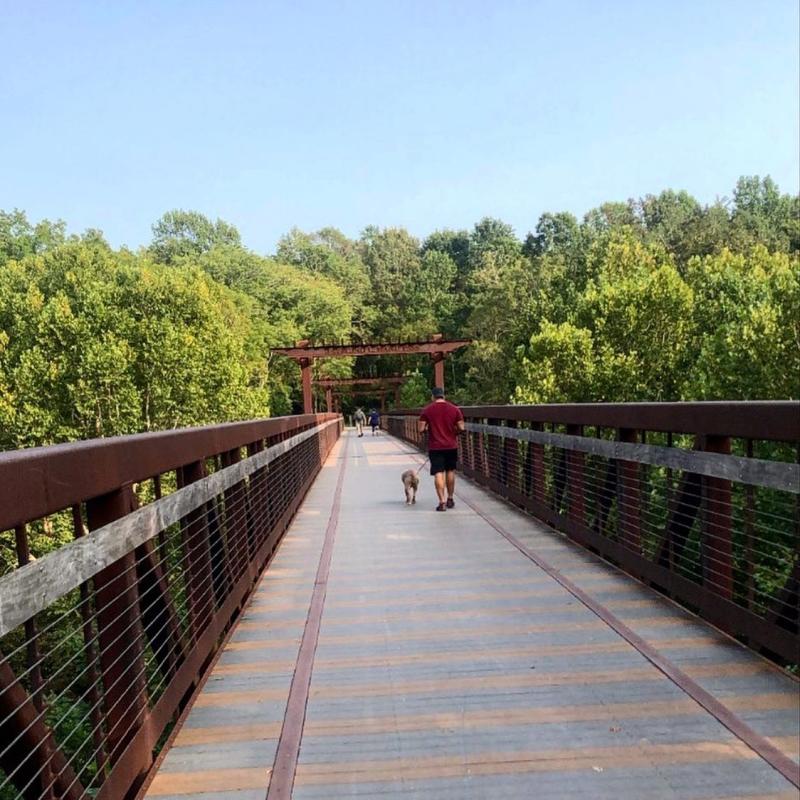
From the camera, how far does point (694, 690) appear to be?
3033 mm

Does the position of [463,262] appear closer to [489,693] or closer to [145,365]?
[145,365]

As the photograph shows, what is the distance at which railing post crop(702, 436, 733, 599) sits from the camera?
3.73 metres

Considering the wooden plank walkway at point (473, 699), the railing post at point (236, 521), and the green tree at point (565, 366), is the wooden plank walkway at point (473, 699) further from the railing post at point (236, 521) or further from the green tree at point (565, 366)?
the green tree at point (565, 366)

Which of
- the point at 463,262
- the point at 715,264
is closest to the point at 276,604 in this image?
the point at 715,264

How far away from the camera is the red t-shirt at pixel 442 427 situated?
8.66m

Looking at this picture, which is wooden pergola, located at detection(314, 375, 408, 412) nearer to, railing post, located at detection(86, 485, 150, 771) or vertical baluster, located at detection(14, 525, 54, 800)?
railing post, located at detection(86, 485, 150, 771)

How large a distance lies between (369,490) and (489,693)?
820 centimetres

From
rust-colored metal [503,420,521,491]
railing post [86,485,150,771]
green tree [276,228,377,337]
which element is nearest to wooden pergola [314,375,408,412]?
green tree [276,228,377,337]

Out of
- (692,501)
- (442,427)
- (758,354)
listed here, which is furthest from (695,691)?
(758,354)

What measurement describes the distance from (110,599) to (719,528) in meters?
2.79

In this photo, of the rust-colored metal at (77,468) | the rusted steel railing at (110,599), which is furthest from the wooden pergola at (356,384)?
the rust-colored metal at (77,468)

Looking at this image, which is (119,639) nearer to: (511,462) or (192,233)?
(511,462)

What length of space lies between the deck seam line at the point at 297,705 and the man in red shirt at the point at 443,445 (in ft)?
10.5

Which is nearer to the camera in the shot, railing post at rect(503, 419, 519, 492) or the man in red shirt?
railing post at rect(503, 419, 519, 492)
